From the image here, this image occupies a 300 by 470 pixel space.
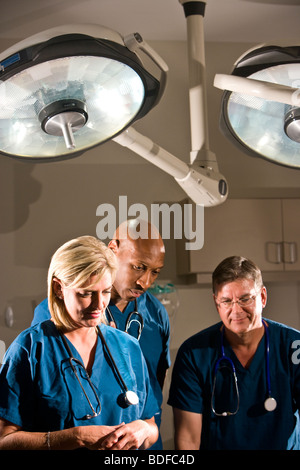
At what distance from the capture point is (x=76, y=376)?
177 cm

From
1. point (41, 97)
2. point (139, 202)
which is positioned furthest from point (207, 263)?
point (41, 97)

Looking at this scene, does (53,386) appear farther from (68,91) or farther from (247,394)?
(68,91)

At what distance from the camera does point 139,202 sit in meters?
2.51

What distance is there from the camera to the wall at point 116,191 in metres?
2.40

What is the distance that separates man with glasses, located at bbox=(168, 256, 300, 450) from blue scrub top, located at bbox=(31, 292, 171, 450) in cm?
10

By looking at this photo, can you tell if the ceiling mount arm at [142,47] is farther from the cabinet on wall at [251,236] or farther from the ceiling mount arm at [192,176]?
the cabinet on wall at [251,236]

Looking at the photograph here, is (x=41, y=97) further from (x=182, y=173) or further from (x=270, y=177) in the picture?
(x=270, y=177)

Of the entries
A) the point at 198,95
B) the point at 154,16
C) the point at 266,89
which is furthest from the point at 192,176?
the point at 154,16

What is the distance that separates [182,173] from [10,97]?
62 centimetres

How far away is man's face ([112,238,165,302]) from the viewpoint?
2068 millimetres

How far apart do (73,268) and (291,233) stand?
116cm

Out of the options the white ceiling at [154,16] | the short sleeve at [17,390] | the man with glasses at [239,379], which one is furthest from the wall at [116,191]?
the short sleeve at [17,390]

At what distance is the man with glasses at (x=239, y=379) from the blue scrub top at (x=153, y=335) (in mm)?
99

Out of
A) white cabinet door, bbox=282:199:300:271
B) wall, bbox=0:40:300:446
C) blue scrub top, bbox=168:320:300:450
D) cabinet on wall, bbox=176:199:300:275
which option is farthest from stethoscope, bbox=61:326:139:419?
white cabinet door, bbox=282:199:300:271
